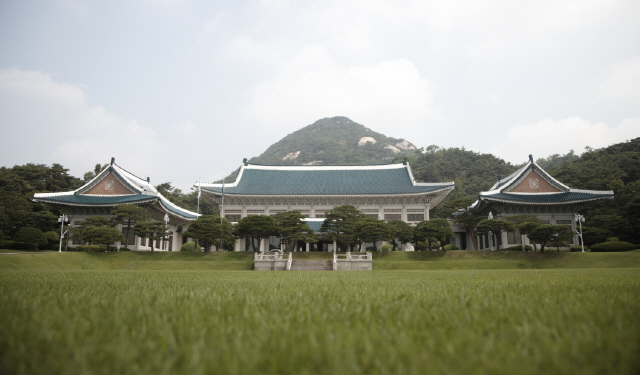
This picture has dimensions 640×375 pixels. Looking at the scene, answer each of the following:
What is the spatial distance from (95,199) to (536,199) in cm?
3552

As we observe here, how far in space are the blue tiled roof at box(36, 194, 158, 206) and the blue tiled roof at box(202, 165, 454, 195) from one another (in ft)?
17.8

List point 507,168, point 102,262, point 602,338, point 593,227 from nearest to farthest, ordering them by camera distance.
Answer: point 602,338, point 102,262, point 593,227, point 507,168

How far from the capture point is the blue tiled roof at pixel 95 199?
2897 cm

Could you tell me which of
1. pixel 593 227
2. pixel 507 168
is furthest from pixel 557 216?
pixel 507 168

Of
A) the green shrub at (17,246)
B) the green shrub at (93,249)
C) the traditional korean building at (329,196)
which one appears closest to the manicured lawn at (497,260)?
the traditional korean building at (329,196)

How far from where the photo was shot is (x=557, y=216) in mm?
30344

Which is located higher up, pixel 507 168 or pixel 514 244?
pixel 507 168

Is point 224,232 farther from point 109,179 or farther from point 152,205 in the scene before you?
point 109,179

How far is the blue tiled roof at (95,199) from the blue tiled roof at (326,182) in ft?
17.8

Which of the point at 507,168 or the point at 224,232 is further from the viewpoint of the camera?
the point at 507,168

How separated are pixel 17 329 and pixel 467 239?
38.8 metres

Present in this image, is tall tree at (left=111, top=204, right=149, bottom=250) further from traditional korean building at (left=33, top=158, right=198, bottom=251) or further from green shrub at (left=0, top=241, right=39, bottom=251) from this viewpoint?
green shrub at (left=0, top=241, right=39, bottom=251)

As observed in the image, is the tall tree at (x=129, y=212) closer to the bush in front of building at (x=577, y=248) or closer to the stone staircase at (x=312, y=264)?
the stone staircase at (x=312, y=264)

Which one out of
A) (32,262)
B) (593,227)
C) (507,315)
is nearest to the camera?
(507,315)
